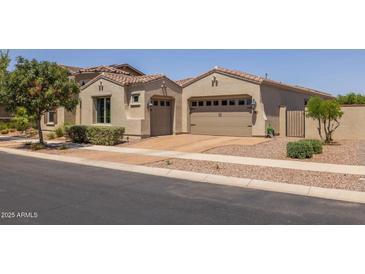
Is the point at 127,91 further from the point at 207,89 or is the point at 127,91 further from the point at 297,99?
the point at 297,99

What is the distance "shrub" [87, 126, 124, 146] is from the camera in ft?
67.4

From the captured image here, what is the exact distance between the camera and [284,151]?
15.9 m

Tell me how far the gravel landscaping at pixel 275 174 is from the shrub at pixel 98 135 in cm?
761

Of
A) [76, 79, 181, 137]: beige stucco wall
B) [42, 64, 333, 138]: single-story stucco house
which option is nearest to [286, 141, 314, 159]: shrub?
[42, 64, 333, 138]: single-story stucco house

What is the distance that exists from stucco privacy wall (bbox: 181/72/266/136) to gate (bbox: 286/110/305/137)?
2128 millimetres

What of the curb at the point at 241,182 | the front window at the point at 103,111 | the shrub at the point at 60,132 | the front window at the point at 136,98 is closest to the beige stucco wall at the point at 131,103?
the front window at the point at 136,98

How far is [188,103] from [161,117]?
231cm

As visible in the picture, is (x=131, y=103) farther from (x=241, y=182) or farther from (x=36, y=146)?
(x=241, y=182)

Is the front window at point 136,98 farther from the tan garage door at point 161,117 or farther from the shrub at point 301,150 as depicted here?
the shrub at point 301,150

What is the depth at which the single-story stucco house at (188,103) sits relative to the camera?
70.5 feet

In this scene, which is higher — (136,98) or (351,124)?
(136,98)

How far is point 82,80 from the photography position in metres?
27.5

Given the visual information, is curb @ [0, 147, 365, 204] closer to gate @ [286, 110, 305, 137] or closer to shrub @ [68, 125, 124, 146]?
shrub @ [68, 125, 124, 146]

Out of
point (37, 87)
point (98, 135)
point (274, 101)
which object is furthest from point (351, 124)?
point (37, 87)
